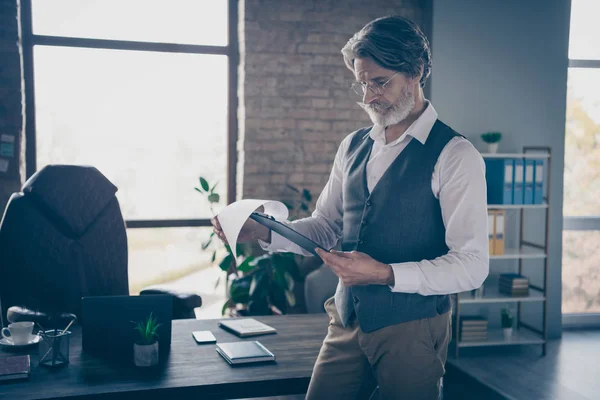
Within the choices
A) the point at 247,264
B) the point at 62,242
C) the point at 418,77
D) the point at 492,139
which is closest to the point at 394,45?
the point at 418,77

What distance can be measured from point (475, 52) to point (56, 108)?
303 cm

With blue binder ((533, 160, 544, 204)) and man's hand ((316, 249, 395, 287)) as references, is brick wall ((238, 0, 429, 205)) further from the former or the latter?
man's hand ((316, 249, 395, 287))

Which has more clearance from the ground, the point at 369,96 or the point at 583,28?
the point at 583,28

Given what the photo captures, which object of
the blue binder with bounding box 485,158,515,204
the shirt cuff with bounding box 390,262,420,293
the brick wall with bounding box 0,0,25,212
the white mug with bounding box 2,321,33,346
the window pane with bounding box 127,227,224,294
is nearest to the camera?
the shirt cuff with bounding box 390,262,420,293

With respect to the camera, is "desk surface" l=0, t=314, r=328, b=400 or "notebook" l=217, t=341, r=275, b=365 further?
"notebook" l=217, t=341, r=275, b=365

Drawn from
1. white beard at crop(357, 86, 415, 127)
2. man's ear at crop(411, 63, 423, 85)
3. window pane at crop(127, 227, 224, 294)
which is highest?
man's ear at crop(411, 63, 423, 85)

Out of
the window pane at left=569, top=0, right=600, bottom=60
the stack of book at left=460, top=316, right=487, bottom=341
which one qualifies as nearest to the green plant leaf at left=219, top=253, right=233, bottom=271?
the stack of book at left=460, top=316, right=487, bottom=341

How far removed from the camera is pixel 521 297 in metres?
4.25

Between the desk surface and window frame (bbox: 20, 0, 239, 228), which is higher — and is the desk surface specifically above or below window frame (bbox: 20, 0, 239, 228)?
below

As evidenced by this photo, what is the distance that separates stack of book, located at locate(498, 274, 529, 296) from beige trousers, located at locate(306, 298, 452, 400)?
295 centimetres

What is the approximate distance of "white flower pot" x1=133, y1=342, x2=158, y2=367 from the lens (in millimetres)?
1724

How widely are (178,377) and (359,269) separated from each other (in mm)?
631

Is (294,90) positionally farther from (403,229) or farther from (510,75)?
(403,229)

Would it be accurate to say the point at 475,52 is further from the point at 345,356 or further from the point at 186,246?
the point at 345,356
